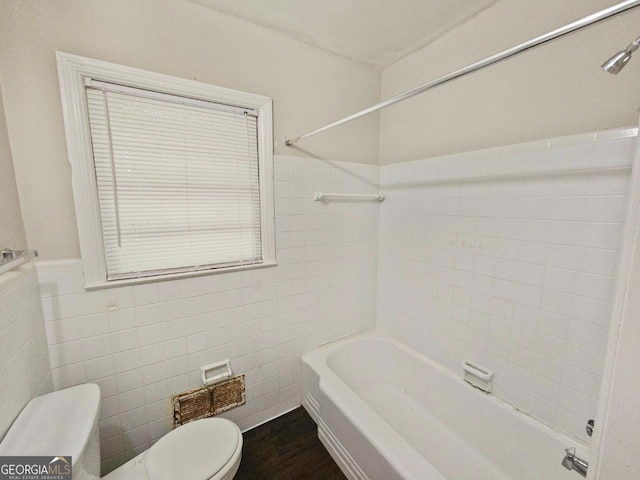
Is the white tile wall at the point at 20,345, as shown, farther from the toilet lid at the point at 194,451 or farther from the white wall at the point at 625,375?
the white wall at the point at 625,375

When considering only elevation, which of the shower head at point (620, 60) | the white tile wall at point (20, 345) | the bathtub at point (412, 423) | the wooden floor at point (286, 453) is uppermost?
the shower head at point (620, 60)

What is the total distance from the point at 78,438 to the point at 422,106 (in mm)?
2353

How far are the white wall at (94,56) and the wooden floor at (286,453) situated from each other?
1.45m

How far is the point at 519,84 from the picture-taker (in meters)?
1.32

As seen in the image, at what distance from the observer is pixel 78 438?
2.87 feet

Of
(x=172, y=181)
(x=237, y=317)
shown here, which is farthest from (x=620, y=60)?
(x=237, y=317)

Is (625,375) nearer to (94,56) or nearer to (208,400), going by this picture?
(208,400)

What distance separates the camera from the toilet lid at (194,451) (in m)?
1.12

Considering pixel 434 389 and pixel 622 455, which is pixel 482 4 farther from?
pixel 434 389

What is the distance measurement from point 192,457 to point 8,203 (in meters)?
1.30

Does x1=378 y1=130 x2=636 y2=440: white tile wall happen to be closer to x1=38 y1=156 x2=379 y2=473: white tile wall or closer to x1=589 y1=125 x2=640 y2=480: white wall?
x1=38 y1=156 x2=379 y2=473: white tile wall

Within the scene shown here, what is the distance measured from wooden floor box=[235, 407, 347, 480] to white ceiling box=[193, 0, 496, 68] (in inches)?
98.5

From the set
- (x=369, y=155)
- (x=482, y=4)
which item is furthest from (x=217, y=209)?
(x=482, y=4)

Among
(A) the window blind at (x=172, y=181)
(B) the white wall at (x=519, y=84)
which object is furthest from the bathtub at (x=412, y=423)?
(B) the white wall at (x=519, y=84)
